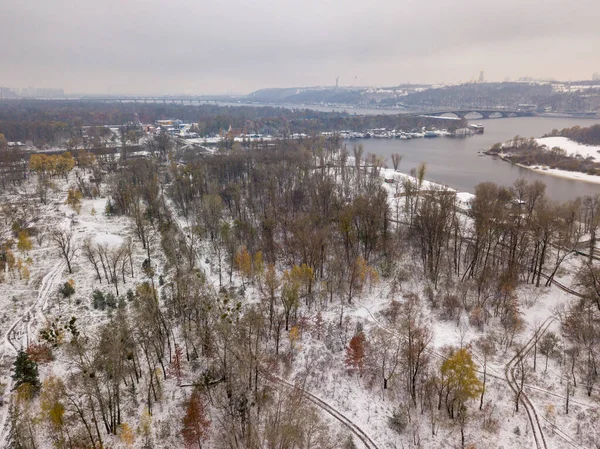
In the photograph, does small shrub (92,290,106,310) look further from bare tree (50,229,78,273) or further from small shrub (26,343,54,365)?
bare tree (50,229,78,273)

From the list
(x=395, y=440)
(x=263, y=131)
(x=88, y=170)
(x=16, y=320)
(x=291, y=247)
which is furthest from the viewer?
(x=263, y=131)

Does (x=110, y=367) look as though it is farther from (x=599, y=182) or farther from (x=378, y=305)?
(x=599, y=182)

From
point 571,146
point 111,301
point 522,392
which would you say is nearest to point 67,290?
point 111,301

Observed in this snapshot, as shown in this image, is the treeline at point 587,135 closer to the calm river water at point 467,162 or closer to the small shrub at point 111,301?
the calm river water at point 467,162

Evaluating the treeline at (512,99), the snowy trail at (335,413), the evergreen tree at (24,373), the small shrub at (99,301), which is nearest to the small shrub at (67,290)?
the small shrub at (99,301)

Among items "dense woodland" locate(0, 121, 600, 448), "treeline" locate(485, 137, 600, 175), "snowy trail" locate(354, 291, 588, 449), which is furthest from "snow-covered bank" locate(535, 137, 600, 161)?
"snowy trail" locate(354, 291, 588, 449)

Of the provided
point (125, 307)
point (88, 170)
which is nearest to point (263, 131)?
point (88, 170)
